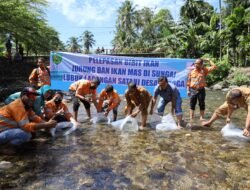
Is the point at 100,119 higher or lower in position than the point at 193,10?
lower

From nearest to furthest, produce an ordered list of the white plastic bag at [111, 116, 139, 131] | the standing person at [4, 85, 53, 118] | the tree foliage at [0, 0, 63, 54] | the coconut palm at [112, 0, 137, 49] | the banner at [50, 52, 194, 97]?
the standing person at [4, 85, 53, 118] → the white plastic bag at [111, 116, 139, 131] → the banner at [50, 52, 194, 97] → the tree foliage at [0, 0, 63, 54] → the coconut palm at [112, 0, 137, 49]

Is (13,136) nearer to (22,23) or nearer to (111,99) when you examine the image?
(111,99)

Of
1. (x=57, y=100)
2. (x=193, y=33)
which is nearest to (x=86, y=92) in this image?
(x=57, y=100)

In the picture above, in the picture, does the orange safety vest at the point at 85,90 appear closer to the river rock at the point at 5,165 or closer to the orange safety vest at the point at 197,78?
the orange safety vest at the point at 197,78

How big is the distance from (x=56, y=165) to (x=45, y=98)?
2.66 metres

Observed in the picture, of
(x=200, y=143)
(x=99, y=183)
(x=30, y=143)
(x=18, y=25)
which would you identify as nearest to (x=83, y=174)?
(x=99, y=183)

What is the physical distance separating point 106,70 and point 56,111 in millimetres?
2552

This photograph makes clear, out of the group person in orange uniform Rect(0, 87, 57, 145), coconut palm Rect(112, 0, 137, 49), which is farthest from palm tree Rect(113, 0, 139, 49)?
person in orange uniform Rect(0, 87, 57, 145)

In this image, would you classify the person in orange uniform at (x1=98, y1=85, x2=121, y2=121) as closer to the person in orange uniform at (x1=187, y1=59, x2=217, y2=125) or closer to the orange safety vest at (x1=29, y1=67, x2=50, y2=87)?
the orange safety vest at (x1=29, y1=67, x2=50, y2=87)

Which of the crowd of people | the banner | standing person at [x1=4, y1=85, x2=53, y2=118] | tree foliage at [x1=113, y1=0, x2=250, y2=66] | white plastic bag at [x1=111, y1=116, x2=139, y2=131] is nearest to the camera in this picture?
the crowd of people

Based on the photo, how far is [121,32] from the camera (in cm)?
5422

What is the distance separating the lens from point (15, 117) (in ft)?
17.3

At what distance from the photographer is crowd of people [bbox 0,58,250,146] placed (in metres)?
5.30

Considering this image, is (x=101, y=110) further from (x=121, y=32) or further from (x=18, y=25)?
(x=121, y=32)
